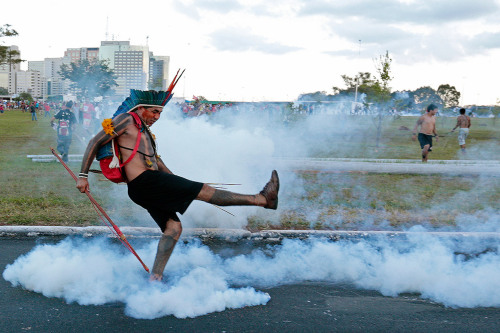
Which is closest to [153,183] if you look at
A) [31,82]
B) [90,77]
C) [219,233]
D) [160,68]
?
[219,233]

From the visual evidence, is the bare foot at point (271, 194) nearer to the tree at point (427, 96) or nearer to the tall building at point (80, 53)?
the tall building at point (80, 53)

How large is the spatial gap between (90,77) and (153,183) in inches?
1079

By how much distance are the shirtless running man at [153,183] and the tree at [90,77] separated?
21481mm

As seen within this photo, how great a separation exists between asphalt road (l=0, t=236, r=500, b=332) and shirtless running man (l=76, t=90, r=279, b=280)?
70cm

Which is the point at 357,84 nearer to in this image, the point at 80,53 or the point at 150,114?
the point at 150,114

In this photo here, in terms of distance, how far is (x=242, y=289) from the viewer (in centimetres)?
418

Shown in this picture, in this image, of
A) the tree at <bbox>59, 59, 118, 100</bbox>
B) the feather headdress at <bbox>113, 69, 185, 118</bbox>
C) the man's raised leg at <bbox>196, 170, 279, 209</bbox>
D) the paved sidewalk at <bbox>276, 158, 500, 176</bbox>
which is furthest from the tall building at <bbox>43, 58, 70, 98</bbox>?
the man's raised leg at <bbox>196, 170, 279, 209</bbox>

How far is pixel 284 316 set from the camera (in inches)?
151

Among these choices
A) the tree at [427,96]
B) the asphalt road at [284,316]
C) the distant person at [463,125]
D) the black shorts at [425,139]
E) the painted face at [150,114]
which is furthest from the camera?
the tree at [427,96]

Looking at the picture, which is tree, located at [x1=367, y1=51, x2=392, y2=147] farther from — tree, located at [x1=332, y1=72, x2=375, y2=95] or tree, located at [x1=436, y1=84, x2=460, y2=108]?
tree, located at [x1=436, y1=84, x2=460, y2=108]

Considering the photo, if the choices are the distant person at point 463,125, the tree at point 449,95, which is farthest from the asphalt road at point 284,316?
the tree at point 449,95

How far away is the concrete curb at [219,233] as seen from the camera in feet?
19.3

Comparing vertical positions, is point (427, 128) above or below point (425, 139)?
above

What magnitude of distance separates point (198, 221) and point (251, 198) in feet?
7.18
